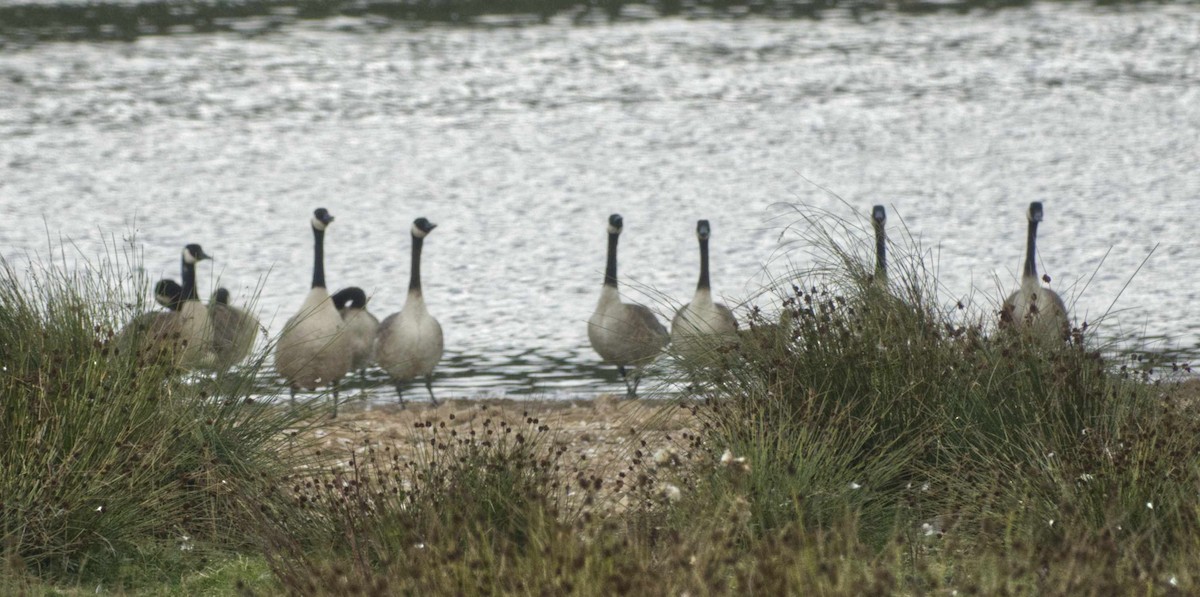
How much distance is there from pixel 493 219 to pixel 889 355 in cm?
1229

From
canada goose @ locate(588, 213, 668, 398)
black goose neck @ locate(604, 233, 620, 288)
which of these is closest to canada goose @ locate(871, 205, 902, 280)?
canada goose @ locate(588, 213, 668, 398)

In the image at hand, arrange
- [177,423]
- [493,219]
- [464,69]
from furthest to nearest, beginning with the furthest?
[464,69], [493,219], [177,423]

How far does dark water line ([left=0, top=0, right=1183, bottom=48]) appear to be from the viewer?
3634 cm

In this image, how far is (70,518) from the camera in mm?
6453

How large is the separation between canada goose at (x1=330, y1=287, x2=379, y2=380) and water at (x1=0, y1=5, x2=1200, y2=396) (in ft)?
Answer: 2.09

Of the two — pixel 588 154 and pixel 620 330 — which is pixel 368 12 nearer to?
pixel 588 154

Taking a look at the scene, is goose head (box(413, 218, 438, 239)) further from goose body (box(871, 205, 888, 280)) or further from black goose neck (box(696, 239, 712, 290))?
goose body (box(871, 205, 888, 280))

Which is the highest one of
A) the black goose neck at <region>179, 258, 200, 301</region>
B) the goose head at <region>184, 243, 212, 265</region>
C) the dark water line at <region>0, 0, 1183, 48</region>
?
the dark water line at <region>0, 0, 1183, 48</region>

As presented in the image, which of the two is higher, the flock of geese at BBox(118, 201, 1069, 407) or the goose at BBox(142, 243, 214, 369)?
the goose at BBox(142, 243, 214, 369)

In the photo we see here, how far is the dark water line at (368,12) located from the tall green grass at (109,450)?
1146 inches

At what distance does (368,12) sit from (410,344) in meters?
28.8

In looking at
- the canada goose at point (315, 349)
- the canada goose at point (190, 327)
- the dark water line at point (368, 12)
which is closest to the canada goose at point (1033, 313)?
the canada goose at point (190, 327)

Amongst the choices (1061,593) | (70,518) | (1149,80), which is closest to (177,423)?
(70,518)

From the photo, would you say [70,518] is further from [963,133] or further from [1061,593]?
[963,133]
